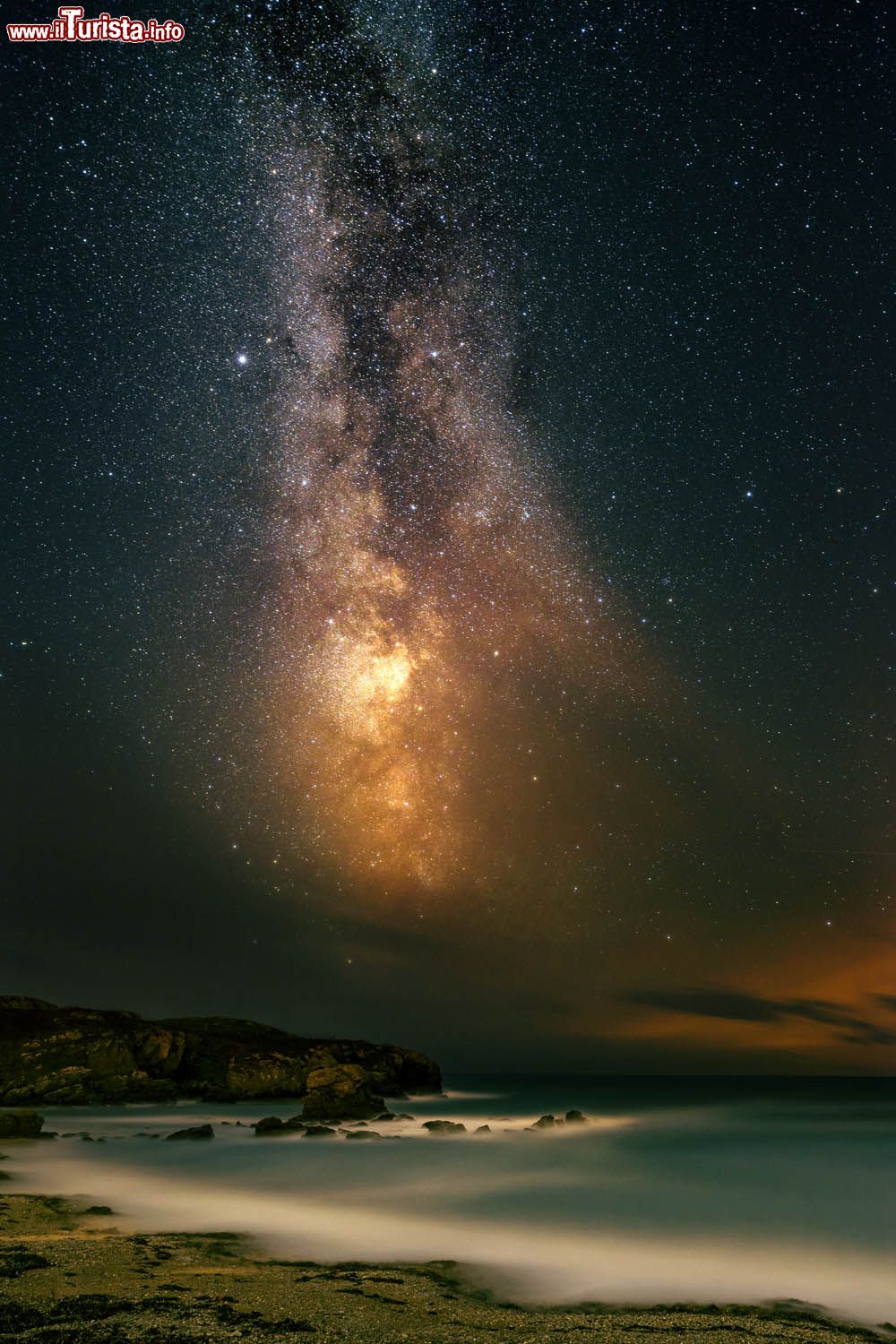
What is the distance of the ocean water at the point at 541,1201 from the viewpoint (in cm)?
1286

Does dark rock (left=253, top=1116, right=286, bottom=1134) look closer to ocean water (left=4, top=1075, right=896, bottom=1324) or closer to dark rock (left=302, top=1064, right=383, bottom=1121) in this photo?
ocean water (left=4, top=1075, right=896, bottom=1324)

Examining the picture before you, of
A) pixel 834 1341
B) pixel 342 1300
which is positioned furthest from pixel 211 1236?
pixel 834 1341

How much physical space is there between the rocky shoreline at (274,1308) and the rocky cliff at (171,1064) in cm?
2492

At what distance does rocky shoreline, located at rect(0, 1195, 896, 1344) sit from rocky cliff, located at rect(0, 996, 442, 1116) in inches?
981

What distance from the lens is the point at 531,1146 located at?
101 ft

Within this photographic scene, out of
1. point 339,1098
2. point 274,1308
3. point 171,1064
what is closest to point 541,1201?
point 274,1308

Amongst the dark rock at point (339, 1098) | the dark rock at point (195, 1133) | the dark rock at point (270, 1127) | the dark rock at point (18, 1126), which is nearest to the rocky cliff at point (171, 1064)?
the dark rock at point (339, 1098)

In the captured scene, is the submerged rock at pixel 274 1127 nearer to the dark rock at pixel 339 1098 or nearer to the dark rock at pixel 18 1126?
the dark rock at pixel 339 1098

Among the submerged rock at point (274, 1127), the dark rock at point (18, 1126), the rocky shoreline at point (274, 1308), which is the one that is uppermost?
the rocky shoreline at point (274, 1308)

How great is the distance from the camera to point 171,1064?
146ft

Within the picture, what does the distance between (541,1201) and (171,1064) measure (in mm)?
30572

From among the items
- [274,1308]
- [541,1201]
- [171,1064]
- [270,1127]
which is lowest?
[270,1127]

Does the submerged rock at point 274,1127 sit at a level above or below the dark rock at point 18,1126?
below

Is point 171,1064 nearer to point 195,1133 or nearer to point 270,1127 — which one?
point 270,1127
